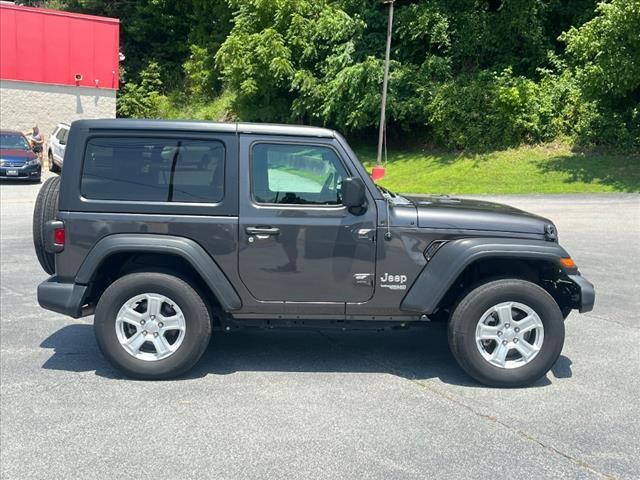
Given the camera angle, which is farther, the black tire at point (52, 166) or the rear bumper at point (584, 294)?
the black tire at point (52, 166)

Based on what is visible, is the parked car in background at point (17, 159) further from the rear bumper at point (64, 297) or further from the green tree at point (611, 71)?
the green tree at point (611, 71)

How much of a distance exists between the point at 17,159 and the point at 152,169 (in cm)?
1860

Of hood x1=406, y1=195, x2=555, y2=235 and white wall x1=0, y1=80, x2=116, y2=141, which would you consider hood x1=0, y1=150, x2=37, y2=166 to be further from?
hood x1=406, y1=195, x2=555, y2=235

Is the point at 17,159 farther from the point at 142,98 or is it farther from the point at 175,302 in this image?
the point at 142,98

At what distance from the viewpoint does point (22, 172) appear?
2128cm

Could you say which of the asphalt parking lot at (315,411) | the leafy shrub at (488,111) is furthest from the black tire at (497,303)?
the leafy shrub at (488,111)

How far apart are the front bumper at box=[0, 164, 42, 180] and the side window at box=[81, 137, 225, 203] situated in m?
18.2

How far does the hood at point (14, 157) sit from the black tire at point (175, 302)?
18477mm

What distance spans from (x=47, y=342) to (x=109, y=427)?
2.09 metres

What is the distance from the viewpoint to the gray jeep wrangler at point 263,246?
4.84 m

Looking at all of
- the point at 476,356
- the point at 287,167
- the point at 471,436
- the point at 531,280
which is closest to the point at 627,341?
the point at 531,280

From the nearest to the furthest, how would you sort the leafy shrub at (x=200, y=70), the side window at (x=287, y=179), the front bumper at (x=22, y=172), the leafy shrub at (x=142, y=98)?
the side window at (x=287, y=179), the front bumper at (x=22, y=172), the leafy shrub at (x=142, y=98), the leafy shrub at (x=200, y=70)

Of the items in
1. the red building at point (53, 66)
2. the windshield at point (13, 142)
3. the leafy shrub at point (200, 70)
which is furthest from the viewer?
the leafy shrub at point (200, 70)

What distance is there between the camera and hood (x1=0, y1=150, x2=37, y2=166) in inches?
829
